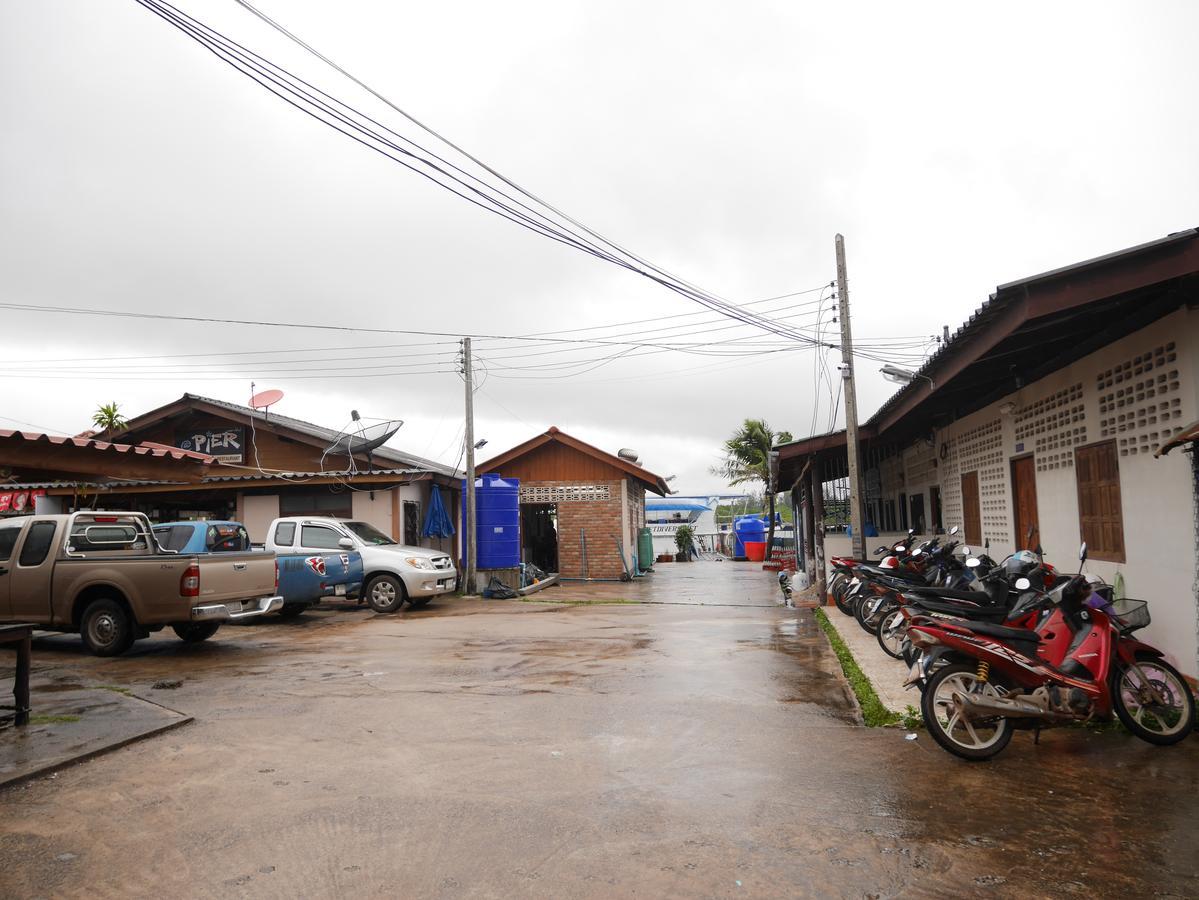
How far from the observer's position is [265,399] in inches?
850

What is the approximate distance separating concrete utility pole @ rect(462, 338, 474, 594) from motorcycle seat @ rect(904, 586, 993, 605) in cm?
1298

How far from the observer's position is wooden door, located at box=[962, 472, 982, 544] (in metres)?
13.1

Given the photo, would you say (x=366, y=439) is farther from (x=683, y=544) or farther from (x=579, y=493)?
(x=683, y=544)

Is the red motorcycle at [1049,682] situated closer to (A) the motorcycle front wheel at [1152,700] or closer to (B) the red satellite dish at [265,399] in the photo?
(A) the motorcycle front wheel at [1152,700]

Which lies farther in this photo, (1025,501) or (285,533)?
(285,533)

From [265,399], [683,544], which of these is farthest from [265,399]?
[683,544]

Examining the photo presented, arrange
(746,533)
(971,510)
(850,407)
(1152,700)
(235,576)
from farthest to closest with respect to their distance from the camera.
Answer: (746,533) → (850,407) → (971,510) → (235,576) → (1152,700)

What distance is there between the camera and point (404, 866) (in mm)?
3893

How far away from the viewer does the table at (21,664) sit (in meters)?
6.51

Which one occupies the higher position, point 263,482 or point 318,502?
point 263,482

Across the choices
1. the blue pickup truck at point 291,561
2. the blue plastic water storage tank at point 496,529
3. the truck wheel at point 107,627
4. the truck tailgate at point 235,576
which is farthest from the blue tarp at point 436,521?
the truck wheel at point 107,627

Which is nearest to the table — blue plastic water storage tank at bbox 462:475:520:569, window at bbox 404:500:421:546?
blue plastic water storage tank at bbox 462:475:520:569

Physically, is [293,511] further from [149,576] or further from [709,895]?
[709,895]

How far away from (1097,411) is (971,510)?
5.64 m
